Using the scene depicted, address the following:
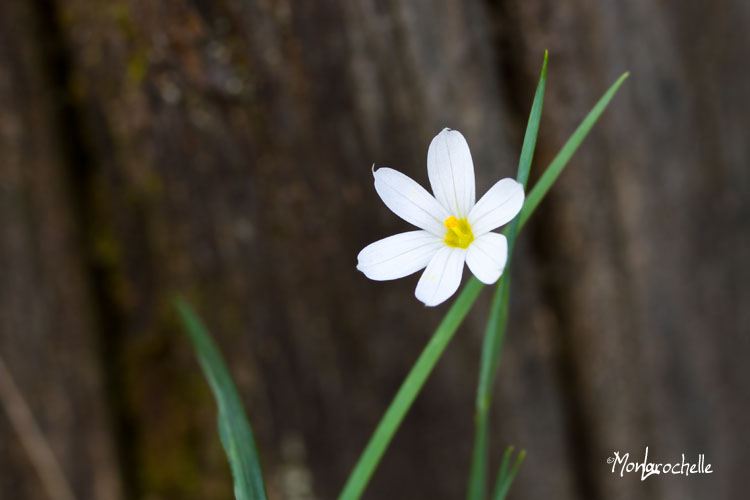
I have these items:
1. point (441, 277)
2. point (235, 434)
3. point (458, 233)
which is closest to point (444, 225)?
point (458, 233)

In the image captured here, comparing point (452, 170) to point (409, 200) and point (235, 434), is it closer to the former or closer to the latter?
point (409, 200)

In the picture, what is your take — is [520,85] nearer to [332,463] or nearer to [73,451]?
[332,463]

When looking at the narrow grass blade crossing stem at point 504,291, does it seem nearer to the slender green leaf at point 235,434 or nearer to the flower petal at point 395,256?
the flower petal at point 395,256

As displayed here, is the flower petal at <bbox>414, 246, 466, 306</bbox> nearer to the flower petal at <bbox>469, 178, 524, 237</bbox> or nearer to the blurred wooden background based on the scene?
the flower petal at <bbox>469, 178, 524, 237</bbox>

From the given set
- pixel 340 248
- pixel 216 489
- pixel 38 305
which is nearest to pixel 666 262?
pixel 340 248

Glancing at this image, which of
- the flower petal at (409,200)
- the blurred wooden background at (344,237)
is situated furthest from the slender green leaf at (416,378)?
the blurred wooden background at (344,237)

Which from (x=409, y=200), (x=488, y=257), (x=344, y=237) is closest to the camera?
(x=488, y=257)
